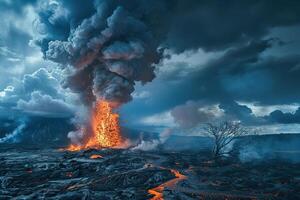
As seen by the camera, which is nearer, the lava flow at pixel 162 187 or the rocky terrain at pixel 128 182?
the lava flow at pixel 162 187

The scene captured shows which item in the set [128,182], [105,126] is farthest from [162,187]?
[105,126]

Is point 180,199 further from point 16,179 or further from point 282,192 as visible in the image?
point 16,179

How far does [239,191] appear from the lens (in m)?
44.3

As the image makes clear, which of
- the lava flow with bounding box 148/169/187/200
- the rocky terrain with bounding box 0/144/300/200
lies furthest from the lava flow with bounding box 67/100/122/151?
the lava flow with bounding box 148/169/187/200

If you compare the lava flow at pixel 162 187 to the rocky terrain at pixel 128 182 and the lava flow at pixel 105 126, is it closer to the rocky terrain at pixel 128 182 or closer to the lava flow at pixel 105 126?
the rocky terrain at pixel 128 182

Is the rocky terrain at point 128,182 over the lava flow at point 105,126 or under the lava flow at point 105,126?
under

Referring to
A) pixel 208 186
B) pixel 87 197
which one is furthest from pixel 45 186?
pixel 208 186

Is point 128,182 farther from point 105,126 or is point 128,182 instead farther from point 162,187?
point 105,126

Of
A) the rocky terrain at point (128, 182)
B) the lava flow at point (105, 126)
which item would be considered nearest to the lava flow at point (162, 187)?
the rocky terrain at point (128, 182)

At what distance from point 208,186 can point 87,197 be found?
72.1ft

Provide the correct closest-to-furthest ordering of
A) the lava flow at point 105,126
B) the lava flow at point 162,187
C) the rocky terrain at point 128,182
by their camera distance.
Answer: the lava flow at point 162,187 → the rocky terrain at point 128,182 → the lava flow at point 105,126

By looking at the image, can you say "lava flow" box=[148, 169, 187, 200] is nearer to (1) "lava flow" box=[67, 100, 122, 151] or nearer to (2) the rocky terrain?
(2) the rocky terrain

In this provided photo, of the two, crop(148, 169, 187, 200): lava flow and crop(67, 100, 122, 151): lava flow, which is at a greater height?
crop(67, 100, 122, 151): lava flow

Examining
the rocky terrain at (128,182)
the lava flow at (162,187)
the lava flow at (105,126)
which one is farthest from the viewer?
the lava flow at (105,126)
